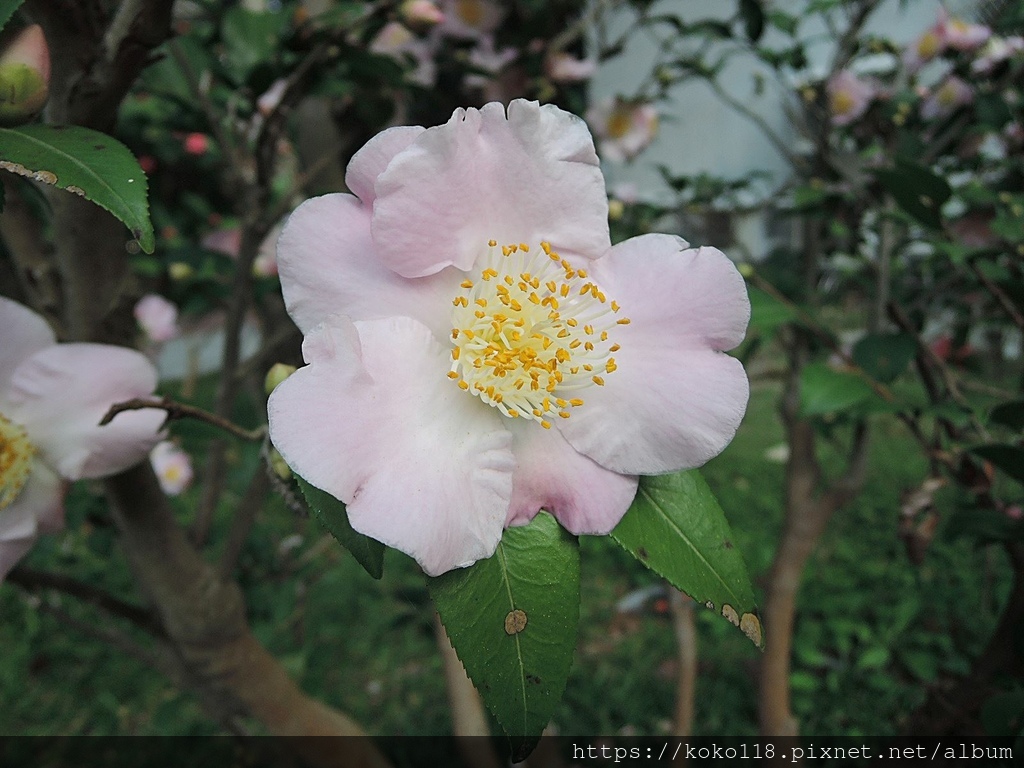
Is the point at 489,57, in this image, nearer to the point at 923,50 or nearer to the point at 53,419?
the point at 923,50

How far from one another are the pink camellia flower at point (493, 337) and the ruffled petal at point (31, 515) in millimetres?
305

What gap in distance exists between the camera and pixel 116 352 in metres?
0.54

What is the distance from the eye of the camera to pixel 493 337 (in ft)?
1.48

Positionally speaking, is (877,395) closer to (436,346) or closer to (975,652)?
(436,346)

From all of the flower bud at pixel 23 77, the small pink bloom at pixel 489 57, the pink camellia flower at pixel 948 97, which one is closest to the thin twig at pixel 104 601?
the flower bud at pixel 23 77

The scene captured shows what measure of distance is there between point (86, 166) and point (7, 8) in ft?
0.37

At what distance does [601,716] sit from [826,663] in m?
0.60

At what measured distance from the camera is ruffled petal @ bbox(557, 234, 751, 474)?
1.33 ft

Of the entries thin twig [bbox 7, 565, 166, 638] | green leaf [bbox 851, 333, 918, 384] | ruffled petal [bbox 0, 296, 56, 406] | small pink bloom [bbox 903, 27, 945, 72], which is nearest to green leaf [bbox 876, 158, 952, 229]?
green leaf [bbox 851, 333, 918, 384]

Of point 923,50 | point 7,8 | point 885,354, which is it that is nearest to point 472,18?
point 923,50

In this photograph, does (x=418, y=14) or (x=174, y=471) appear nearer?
(x=418, y=14)

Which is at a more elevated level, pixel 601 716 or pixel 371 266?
pixel 371 266

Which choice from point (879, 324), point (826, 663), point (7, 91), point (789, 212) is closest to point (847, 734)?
point (826, 663)

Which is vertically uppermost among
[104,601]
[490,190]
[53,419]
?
[490,190]
